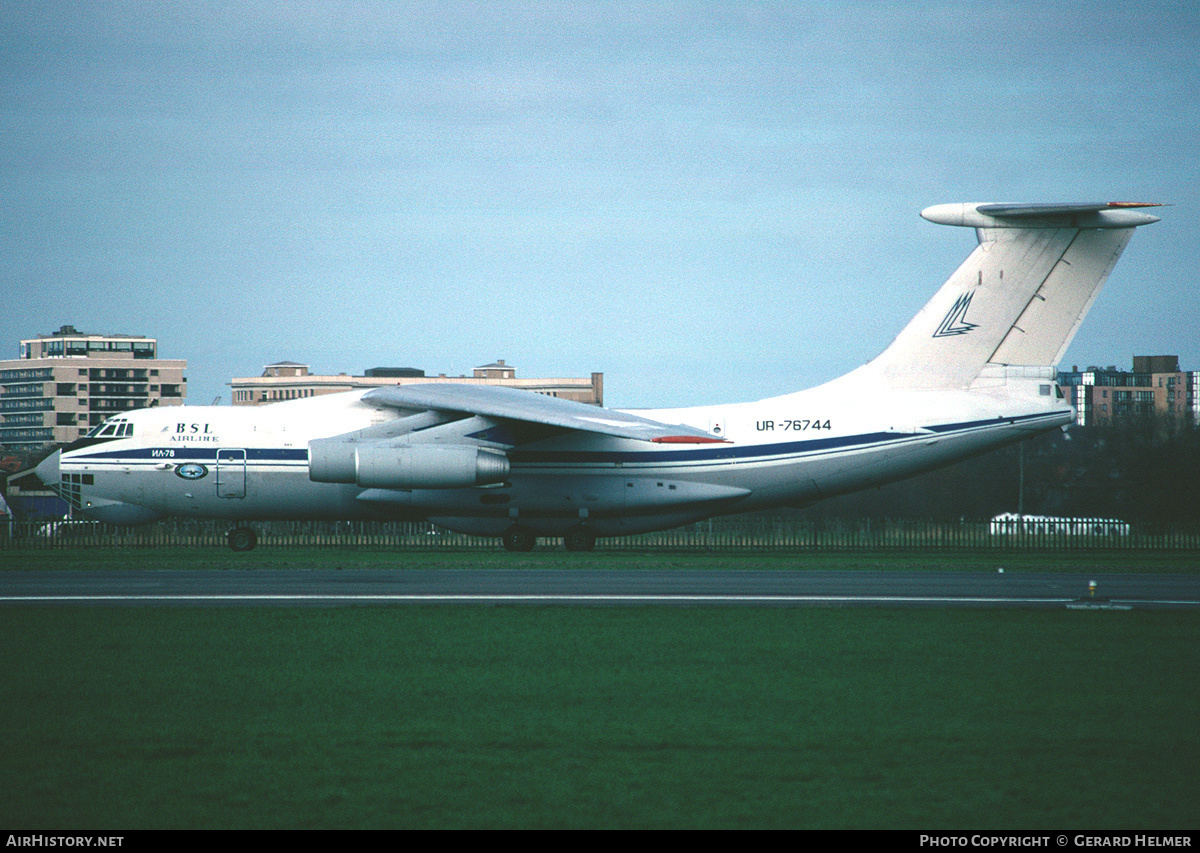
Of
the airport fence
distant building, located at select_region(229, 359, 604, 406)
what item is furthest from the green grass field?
distant building, located at select_region(229, 359, 604, 406)

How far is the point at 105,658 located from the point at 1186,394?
129203 millimetres

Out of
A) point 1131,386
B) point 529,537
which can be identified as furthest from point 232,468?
point 1131,386

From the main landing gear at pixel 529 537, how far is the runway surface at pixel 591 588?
6610 millimetres

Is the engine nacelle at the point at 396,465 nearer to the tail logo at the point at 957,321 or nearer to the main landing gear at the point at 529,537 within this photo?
the main landing gear at the point at 529,537

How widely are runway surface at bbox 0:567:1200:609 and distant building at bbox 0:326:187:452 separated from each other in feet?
396

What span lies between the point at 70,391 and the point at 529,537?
406 ft

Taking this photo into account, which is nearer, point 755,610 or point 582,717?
point 582,717

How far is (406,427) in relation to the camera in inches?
969

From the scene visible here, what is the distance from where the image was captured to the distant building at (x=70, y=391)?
440ft

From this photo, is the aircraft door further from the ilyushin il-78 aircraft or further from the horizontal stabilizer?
the horizontal stabilizer

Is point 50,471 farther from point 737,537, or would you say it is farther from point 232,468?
point 737,537

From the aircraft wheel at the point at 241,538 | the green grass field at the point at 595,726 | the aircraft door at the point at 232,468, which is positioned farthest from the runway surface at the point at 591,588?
the aircraft wheel at the point at 241,538

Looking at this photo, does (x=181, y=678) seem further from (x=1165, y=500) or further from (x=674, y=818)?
(x=1165, y=500)
